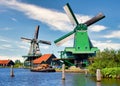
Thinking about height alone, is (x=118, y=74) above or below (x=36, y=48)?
below

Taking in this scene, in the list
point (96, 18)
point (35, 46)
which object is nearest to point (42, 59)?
point (35, 46)

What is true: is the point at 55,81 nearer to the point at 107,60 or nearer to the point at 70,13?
the point at 107,60

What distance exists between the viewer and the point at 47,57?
170500 mm

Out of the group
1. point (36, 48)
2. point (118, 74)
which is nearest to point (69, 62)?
point (36, 48)

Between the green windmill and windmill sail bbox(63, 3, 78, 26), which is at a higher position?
windmill sail bbox(63, 3, 78, 26)

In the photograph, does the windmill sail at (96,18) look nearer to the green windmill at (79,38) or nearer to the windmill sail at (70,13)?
the green windmill at (79,38)

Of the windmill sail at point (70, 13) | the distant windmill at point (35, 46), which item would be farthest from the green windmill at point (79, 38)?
the distant windmill at point (35, 46)

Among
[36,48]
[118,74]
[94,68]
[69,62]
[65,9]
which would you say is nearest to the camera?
[118,74]

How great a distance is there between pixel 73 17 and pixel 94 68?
4883 cm

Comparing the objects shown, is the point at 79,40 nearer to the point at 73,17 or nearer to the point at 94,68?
the point at 73,17

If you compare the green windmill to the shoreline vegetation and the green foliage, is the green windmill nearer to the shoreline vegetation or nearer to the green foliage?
the shoreline vegetation

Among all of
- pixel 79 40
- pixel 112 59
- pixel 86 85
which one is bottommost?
pixel 86 85

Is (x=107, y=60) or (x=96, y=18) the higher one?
(x=96, y=18)

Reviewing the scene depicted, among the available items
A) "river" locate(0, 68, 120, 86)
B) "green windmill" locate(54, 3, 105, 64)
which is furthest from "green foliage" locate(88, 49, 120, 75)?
"green windmill" locate(54, 3, 105, 64)
